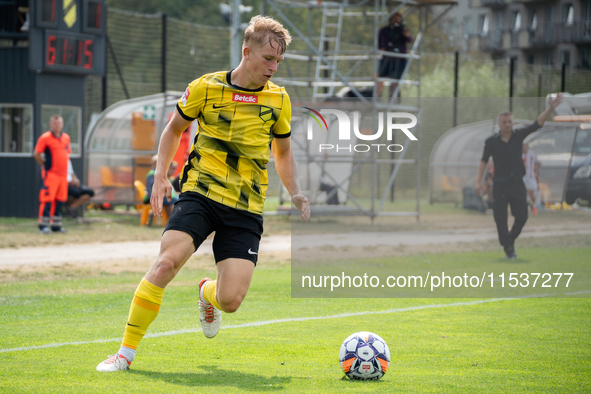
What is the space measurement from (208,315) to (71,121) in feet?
47.7

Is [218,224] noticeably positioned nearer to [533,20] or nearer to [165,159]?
[165,159]

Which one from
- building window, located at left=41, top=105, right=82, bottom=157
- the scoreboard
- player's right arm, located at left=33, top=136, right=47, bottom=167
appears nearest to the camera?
player's right arm, located at left=33, top=136, right=47, bottom=167

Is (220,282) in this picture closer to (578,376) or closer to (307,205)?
(307,205)

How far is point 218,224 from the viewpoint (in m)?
4.82

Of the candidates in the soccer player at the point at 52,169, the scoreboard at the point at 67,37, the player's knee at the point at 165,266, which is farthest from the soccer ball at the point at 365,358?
the scoreboard at the point at 67,37

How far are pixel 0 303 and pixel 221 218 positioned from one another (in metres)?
4.02

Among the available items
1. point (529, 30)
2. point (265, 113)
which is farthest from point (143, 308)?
point (529, 30)

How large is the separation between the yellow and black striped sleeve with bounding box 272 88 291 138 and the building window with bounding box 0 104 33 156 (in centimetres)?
1421

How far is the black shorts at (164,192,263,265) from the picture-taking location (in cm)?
466

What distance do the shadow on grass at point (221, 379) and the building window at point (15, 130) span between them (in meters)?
14.4

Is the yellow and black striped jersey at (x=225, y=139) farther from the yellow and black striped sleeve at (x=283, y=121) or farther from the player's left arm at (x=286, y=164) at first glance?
the player's left arm at (x=286, y=164)

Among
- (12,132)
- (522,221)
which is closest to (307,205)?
(522,221)

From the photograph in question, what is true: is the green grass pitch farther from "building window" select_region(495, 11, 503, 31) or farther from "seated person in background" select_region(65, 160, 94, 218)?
"building window" select_region(495, 11, 503, 31)

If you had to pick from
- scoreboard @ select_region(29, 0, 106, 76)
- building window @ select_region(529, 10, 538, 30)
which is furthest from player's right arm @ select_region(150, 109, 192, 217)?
building window @ select_region(529, 10, 538, 30)
